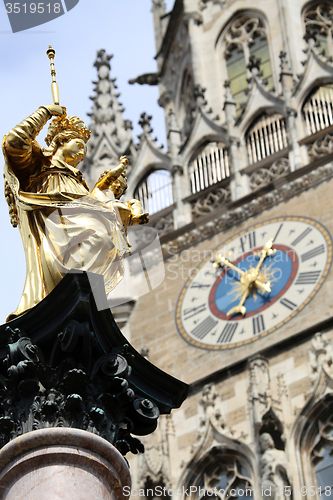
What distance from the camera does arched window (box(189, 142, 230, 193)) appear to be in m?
24.8

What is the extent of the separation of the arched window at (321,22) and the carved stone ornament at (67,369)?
806 inches

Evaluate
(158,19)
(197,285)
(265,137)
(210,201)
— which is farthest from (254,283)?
(158,19)

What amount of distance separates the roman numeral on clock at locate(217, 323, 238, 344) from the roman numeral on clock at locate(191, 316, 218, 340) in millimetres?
294

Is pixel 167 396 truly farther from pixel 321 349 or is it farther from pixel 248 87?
pixel 248 87

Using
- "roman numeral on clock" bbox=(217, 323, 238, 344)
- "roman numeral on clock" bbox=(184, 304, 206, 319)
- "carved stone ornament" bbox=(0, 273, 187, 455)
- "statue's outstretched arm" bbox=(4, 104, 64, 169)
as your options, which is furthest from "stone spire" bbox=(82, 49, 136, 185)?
"carved stone ornament" bbox=(0, 273, 187, 455)

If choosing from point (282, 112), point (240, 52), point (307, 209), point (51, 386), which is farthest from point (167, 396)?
point (240, 52)

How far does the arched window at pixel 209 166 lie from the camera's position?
24.8m

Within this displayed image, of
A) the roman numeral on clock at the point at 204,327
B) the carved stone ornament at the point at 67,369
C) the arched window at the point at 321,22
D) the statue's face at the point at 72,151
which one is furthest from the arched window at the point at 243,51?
the carved stone ornament at the point at 67,369

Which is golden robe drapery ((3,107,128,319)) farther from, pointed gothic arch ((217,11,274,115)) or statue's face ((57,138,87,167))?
pointed gothic arch ((217,11,274,115))

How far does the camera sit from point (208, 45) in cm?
2820

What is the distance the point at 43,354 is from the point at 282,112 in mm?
18487

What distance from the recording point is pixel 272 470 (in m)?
18.8

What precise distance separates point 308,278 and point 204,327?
1.84 meters

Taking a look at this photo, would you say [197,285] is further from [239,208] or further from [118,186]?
[118,186]
